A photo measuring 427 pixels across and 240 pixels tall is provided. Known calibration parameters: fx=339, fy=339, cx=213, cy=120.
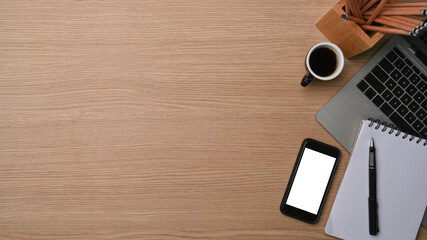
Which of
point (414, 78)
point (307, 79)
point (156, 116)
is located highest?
point (414, 78)

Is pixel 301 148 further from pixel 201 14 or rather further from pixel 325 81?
pixel 201 14

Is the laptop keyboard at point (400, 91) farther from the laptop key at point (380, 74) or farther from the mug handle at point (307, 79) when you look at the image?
the mug handle at point (307, 79)

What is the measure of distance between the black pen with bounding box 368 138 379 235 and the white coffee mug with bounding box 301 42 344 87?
0.60 ft

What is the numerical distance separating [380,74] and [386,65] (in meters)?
0.02

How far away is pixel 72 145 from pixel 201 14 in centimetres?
44

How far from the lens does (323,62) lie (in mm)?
771

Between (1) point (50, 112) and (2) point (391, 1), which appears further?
(1) point (50, 112)

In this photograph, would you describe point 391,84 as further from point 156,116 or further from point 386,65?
point 156,116

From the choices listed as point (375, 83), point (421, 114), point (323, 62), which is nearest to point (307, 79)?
point (323, 62)

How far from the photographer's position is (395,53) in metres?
0.77

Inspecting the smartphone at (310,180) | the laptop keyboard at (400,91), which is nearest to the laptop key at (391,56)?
the laptop keyboard at (400,91)

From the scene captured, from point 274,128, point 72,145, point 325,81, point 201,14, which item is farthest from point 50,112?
point 325,81

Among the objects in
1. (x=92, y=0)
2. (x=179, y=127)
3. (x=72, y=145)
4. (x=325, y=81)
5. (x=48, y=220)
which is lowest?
(x=48, y=220)

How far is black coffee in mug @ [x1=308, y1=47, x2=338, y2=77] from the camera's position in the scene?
0.76 meters
